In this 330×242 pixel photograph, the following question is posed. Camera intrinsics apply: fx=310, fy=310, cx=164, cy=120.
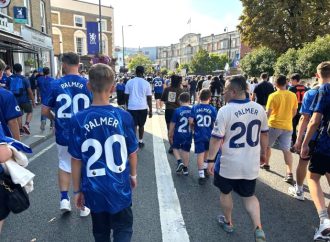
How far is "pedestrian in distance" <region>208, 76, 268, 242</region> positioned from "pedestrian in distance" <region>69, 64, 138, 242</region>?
1.17m

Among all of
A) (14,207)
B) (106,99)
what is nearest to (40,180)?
(14,207)

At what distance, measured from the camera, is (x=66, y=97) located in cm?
377

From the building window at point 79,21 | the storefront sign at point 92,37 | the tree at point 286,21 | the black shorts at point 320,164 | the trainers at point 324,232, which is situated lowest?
the trainers at point 324,232

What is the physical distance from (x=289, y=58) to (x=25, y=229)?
79.2ft

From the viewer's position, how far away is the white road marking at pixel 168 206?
361cm

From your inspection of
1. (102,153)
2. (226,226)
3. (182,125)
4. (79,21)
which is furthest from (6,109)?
(79,21)

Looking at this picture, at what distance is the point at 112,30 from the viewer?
54781 mm

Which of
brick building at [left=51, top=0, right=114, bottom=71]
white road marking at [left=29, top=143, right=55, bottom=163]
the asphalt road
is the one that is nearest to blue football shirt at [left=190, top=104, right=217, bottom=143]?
the asphalt road

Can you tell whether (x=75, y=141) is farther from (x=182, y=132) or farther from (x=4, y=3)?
(x=4, y=3)

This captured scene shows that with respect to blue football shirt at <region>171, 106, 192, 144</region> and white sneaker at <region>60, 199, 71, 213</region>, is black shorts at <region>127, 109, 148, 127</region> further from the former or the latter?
white sneaker at <region>60, 199, 71, 213</region>

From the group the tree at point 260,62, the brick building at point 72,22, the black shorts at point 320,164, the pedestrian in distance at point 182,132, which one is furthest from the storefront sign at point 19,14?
the brick building at point 72,22

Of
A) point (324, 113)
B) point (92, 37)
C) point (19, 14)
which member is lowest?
point (324, 113)

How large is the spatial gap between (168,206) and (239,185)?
1332 millimetres

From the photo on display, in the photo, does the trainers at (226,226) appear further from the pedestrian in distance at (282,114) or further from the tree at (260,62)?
the tree at (260,62)
